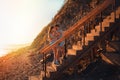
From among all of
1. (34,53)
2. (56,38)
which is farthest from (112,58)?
(34,53)

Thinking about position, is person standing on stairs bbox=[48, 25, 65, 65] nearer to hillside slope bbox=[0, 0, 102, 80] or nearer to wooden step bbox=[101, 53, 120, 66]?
wooden step bbox=[101, 53, 120, 66]

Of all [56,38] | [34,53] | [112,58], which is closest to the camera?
[112,58]

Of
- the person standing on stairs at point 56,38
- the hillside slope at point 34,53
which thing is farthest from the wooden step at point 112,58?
the hillside slope at point 34,53

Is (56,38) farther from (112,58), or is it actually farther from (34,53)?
(34,53)

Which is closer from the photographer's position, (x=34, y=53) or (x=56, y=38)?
(x=56, y=38)

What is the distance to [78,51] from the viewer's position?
39.6ft

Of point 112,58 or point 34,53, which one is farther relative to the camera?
point 34,53

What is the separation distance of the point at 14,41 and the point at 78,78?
16837 mm

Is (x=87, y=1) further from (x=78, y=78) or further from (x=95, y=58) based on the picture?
(x=78, y=78)

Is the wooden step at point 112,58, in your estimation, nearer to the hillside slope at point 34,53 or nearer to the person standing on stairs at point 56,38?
the person standing on stairs at point 56,38

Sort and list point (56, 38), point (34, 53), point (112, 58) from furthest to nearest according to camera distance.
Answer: point (34, 53)
point (56, 38)
point (112, 58)

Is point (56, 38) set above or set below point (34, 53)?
above

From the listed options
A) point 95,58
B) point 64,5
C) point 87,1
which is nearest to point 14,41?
point 64,5

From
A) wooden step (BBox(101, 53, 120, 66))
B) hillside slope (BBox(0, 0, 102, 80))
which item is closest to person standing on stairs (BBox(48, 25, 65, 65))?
wooden step (BBox(101, 53, 120, 66))
